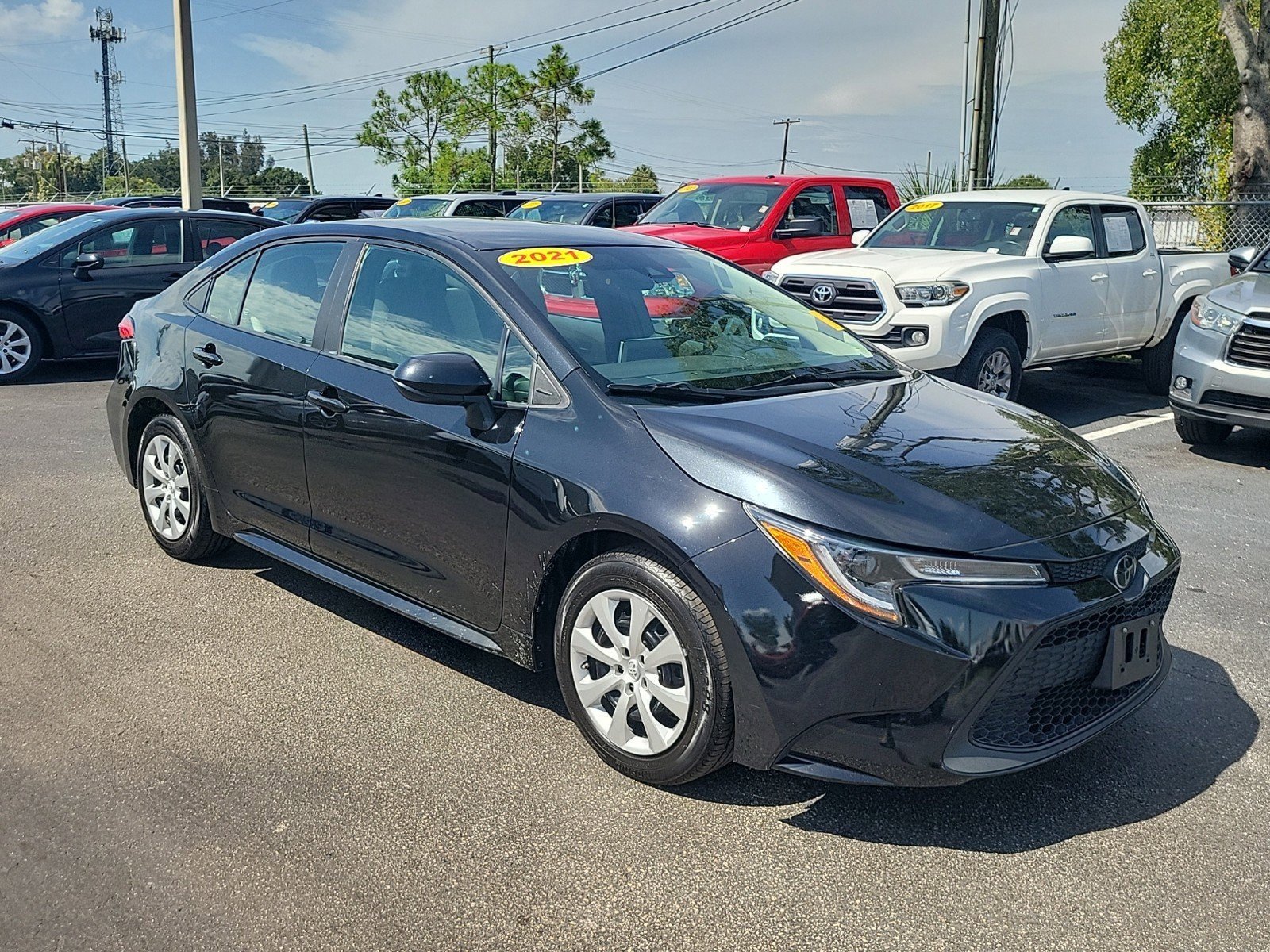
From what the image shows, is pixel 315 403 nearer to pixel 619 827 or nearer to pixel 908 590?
pixel 619 827

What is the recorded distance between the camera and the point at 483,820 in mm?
3246

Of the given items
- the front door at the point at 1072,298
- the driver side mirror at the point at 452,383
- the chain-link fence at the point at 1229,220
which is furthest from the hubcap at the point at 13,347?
the chain-link fence at the point at 1229,220

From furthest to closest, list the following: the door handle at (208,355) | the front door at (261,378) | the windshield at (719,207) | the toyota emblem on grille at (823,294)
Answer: the windshield at (719,207)
the toyota emblem on grille at (823,294)
the door handle at (208,355)
the front door at (261,378)

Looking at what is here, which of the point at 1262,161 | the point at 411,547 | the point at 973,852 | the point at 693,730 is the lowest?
the point at 973,852

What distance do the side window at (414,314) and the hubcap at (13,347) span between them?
7.99m

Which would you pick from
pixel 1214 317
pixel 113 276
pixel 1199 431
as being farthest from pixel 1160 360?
pixel 113 276

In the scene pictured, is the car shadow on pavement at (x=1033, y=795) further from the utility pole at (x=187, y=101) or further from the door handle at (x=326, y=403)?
the utility pole at (x=187, y=101)

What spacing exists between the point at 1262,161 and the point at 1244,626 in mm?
16161

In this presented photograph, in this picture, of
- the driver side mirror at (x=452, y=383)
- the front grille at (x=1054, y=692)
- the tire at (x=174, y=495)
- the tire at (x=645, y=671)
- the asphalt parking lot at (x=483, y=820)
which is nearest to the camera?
the asphalt parking lot at (x=483, y=820)

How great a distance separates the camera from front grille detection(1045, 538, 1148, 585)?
316cm

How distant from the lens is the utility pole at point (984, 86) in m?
15.5

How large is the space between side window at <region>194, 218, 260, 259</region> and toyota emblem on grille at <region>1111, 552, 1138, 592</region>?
10.4 m

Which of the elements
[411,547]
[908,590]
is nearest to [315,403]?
[411,547]

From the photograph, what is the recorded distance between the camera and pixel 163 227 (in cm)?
1167
